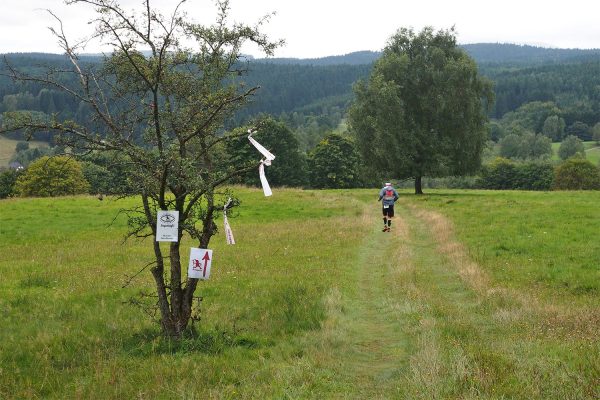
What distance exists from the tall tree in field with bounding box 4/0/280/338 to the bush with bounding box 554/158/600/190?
94065mm

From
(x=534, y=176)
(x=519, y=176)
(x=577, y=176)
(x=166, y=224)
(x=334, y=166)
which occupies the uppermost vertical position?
(x=166, y=224)

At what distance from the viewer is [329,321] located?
11.2 meters

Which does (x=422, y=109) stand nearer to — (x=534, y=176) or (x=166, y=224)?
(x=166, y=224)

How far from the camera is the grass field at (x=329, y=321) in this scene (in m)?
7.80

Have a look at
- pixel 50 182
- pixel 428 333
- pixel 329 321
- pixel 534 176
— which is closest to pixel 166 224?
pixel 329 321

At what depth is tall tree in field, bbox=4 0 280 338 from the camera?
8.84 m

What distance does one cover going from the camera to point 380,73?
50.3 meters

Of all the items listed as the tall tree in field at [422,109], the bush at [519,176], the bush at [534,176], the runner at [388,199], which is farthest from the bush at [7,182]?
the bush at [534,176]

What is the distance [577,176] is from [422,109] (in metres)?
56.6

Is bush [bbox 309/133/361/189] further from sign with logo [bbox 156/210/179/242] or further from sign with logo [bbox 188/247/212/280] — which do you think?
sign with logo [bbox 156/210/179/242]

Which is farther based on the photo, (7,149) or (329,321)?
(7,149)

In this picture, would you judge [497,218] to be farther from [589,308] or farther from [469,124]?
[469,124]

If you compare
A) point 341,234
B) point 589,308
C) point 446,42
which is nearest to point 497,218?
point 341,234

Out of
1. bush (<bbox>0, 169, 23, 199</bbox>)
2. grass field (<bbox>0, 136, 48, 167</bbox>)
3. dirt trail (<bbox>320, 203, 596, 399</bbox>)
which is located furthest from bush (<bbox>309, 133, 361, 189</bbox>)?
grass field (<bbox>0, 136, 48, 167</bbox>)
